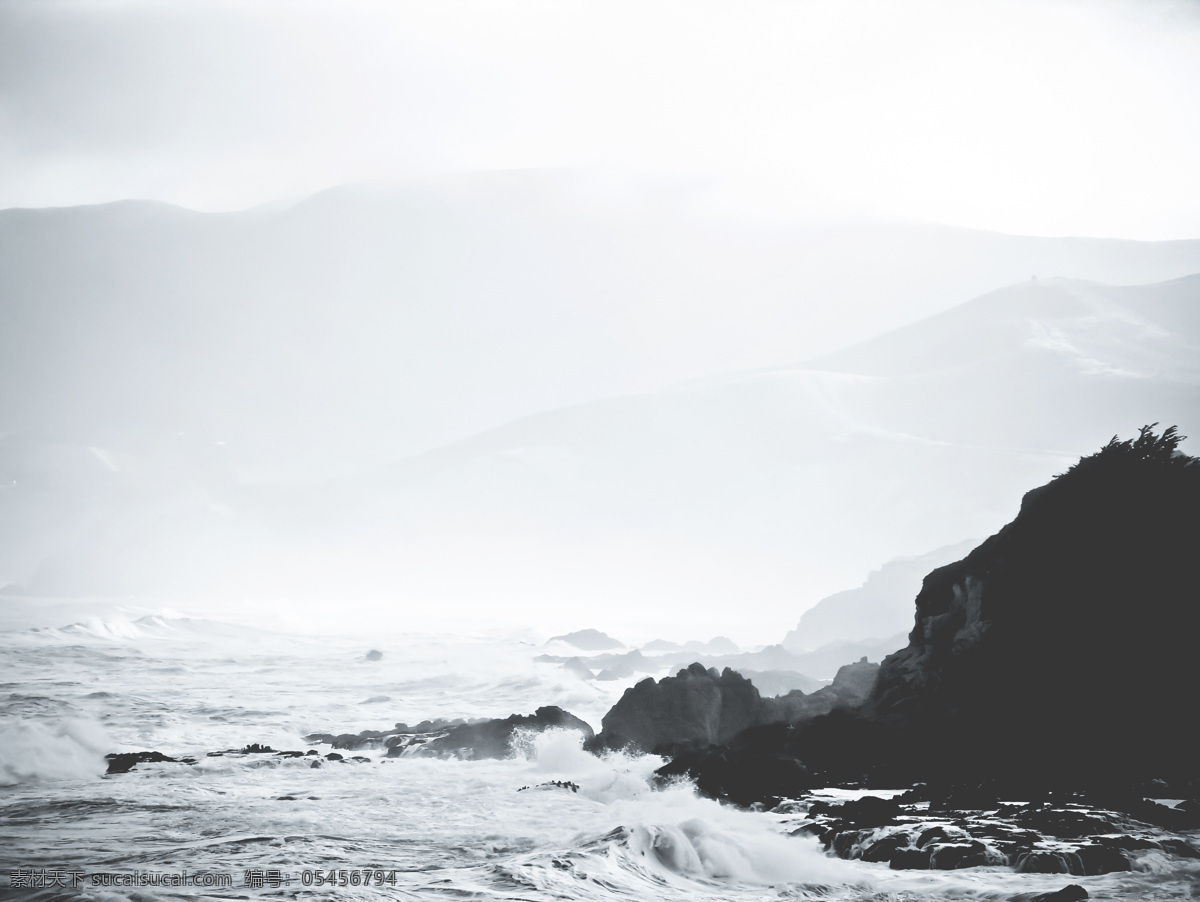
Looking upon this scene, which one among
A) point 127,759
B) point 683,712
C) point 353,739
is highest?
point 683,712

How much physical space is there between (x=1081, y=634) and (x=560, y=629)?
2848 inches

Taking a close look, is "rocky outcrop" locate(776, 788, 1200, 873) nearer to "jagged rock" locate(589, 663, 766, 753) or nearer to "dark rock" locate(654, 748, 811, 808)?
"dark rock" locate(654, 748, 811, 808)

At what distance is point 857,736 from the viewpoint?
651 inches

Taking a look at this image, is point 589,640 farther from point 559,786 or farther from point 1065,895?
point 1065,895

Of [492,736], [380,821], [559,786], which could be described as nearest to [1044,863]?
[380,821]

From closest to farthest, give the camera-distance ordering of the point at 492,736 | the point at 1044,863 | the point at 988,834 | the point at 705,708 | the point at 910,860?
1. the point at 1044,863
2. the point at 910,860
3. the point at 988,834
4. the point at 705,708
5. the point at 492,736

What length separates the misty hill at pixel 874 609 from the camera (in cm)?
4634

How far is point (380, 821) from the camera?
41.9 feet

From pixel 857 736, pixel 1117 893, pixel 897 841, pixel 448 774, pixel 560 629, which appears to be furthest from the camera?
pixel 560 629

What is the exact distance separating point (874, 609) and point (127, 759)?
40.3 m

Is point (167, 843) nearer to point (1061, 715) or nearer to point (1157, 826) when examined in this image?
point (1157, 826)

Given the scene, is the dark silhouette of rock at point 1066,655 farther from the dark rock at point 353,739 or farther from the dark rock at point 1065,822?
the dark rock at point 353,739

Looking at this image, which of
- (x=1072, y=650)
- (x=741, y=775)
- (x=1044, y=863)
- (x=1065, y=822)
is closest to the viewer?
(x=1044, y=863)

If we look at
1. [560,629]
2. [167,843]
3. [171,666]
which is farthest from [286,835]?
[560,629]
